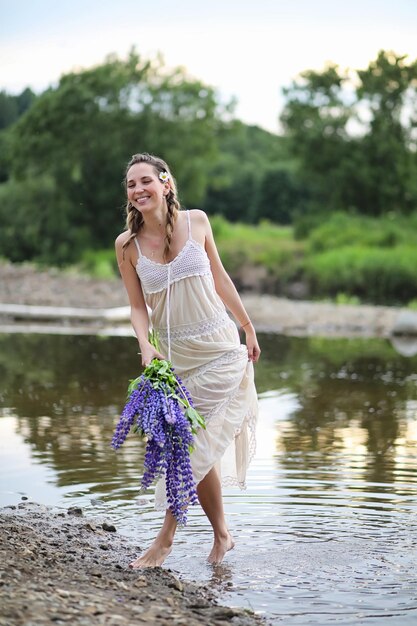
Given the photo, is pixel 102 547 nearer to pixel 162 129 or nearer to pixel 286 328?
pixel 286 328

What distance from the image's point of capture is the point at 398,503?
6.24m

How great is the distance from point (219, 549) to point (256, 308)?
1542cm

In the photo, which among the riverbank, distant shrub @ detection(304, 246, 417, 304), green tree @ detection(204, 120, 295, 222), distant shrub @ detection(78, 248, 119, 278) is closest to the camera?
the riverbank

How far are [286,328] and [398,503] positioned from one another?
12286mm

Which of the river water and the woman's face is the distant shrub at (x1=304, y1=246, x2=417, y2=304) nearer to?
the river water

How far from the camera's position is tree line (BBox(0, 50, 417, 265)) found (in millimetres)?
35344

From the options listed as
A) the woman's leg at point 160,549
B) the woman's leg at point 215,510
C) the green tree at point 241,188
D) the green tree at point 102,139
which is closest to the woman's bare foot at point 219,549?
the woman's leg at point 215,510

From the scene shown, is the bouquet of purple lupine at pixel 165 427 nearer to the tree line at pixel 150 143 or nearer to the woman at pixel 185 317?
the woman at pixel 185 317

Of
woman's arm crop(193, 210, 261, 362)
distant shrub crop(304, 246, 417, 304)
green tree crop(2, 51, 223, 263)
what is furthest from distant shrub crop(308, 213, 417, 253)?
woman's arm crop(193, 210, 261, 362)

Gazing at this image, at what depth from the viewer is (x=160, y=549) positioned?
5.02 metres

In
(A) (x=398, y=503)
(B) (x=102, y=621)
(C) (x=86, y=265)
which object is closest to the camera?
(B) (x=102, y=621)

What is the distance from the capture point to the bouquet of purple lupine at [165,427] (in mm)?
4766

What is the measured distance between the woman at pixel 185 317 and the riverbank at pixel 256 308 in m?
12.7

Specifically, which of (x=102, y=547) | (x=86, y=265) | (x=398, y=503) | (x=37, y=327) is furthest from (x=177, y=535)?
(x=86, y=265)
